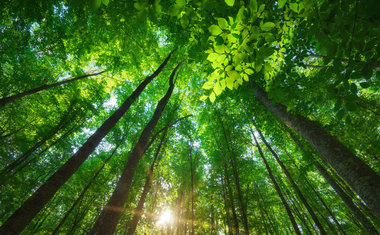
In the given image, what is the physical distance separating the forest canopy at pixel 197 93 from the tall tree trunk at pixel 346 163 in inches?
0.5

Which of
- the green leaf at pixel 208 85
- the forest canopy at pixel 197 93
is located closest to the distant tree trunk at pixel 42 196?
the forest canopy at pixel 197 93

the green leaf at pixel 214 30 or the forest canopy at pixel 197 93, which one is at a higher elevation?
the forest canopy at pixel 197 93

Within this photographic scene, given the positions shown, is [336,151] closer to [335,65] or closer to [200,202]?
[335,65]

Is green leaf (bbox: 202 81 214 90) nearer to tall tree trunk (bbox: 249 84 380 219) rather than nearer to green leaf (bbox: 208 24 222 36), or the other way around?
green leaf (bbox: 208 24 222 36)

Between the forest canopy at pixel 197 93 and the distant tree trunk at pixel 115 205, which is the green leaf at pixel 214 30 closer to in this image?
the forest canopy at pixel 197 93

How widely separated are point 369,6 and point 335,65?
0.71 metres

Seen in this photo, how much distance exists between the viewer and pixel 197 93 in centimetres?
788

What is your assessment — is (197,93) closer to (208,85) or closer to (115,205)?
(115,205)

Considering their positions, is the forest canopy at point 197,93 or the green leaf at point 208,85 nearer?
the forest canopy at point 197,93

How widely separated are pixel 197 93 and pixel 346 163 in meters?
6.72

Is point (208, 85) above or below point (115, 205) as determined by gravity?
above

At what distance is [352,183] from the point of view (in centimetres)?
154

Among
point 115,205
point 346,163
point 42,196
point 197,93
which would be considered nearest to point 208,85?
point 346,163

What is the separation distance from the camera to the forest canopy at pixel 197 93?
1.03 meters
